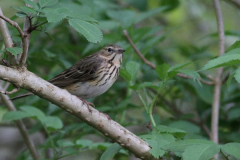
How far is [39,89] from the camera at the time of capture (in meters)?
2.60

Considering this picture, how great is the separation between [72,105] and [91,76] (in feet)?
6.57

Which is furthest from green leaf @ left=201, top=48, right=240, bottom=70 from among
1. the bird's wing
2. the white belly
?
the bird's wing

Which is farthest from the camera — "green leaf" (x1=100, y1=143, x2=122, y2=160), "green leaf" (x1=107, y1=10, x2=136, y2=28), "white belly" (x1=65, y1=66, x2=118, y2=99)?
"green leaf" (x1=107, y1=10, x2=136, y2=28)

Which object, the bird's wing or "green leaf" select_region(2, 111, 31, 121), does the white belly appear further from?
"green leaf" select_region(2, 111, 31, 121)

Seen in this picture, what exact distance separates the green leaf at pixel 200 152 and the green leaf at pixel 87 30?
955 mm

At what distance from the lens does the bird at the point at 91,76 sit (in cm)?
460

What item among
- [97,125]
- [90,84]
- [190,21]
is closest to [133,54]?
[90,84]

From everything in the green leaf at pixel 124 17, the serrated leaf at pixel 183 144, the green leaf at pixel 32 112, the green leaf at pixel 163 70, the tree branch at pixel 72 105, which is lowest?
the serrated leaf at pixel 183 144

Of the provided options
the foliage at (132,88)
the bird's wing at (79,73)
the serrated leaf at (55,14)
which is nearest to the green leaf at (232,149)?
the foliage at (132,88)

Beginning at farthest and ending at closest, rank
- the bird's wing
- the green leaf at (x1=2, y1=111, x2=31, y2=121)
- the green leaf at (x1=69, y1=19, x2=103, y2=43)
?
1. the bird's wing
2. the green leaf at (x1=2, y1=111, x2=31, y2=121)
3. the green leaf at (x1=69, y1=19, x2=103, y2=43)

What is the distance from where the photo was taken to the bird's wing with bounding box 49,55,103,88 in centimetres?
471

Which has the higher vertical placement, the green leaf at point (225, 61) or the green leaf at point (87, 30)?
the green leaf at point (87, 30)

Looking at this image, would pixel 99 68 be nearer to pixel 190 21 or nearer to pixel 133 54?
pixel 133 54

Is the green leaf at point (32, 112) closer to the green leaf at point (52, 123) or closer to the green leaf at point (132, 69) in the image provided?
the green leaf at point (52, 123)
